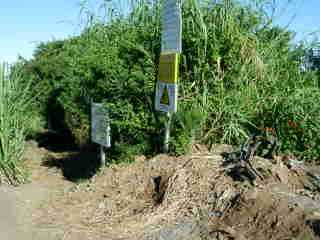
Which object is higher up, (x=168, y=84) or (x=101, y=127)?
(x=168, y=84)

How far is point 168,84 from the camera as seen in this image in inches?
304

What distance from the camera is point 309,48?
31.6 ft

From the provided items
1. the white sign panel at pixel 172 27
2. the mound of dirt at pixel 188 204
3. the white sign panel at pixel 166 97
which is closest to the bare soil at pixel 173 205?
the mound of dirt at pixel 188 204

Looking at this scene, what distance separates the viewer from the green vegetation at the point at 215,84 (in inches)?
324

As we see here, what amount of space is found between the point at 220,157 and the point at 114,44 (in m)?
3.29

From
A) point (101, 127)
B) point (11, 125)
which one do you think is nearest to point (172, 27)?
point (101, 127)

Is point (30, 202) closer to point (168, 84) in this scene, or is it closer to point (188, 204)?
point (168, 84)

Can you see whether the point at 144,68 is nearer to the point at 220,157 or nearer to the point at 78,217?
the point at 220,157

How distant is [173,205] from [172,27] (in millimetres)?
2494

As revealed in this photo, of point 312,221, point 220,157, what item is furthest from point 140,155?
point 312,221

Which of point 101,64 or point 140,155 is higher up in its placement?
point 101,64

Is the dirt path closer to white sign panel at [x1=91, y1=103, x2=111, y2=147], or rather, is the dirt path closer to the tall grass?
the tall grass

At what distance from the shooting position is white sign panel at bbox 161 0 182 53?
7449mm

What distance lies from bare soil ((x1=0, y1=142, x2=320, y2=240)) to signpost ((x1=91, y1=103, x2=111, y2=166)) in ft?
1.51
